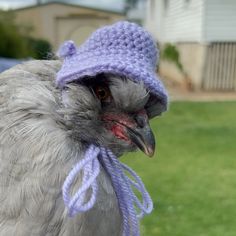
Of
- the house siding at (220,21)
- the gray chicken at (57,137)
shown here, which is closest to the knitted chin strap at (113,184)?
the gray chicken at (57,137)

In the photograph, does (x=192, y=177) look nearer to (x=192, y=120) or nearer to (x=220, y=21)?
(x=192, y=120)

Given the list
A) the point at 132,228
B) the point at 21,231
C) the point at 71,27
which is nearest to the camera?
the point at 21,231

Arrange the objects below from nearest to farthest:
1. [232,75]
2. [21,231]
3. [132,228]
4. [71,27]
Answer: [21,231]
[132,228]
[232,75]
[71,27]

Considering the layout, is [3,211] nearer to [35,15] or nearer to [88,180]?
[88,180]

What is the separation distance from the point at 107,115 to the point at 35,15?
1175 inches

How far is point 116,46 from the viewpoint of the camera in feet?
5.71

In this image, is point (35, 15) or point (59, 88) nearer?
point (59, 88)

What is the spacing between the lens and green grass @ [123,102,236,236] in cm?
575

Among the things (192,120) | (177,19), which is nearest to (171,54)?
(177,19)

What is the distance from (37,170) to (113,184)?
0.25 metres

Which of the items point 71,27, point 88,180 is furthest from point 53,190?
point 71,27

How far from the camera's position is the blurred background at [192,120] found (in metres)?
5.87

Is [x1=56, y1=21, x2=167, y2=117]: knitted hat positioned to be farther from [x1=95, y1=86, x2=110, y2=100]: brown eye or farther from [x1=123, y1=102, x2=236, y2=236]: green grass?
[x1=123, y1=102, x2=236, y2=236]: green grass

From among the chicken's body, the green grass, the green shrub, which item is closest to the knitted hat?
the chicken's body
